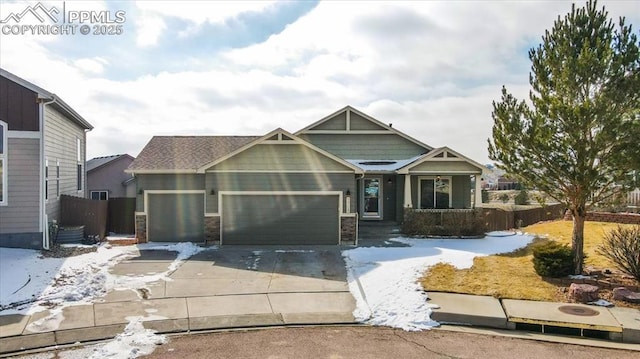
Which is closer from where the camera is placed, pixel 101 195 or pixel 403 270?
pixel 403 270

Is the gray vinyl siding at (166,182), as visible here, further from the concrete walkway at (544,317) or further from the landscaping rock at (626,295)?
the landscaping rock at (626,295)

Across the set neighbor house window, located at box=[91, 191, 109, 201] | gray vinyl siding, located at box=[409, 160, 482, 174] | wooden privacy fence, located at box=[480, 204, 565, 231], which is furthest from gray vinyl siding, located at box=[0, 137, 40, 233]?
wooden privacy fence, located at box=[480, 204, 565, 231]

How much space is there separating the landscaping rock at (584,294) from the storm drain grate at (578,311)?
350mm

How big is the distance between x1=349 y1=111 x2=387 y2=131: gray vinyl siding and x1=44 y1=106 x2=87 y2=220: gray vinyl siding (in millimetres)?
12048

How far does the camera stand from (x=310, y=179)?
1590 cm

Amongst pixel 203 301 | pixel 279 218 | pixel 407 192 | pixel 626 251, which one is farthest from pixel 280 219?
pixel 626 251

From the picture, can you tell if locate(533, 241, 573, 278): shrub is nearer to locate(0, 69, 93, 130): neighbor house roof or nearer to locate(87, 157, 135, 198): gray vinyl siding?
locate(0, 69, 93, 130): neighbor house roof

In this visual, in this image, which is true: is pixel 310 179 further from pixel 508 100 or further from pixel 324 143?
pixel 508 100

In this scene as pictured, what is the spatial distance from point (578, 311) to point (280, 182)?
1001 cm

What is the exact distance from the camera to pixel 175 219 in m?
16.6

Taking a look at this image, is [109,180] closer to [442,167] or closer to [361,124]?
[361,124]

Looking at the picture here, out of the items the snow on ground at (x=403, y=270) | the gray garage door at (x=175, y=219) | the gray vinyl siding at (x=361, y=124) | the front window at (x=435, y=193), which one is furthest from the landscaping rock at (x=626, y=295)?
the gray vinyl siding at (x=361, y=124)

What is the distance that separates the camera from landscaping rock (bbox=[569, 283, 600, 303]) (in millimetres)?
9141

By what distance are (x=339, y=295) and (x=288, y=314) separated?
165 cm
